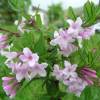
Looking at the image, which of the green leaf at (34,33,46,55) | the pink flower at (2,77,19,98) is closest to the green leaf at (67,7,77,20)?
the green leaf at (34,33,46,55)

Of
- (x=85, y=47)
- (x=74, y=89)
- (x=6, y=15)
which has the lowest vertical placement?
(x=74, y=89)

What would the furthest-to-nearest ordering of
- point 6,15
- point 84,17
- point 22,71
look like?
1. point 6,15
2. point 84,17
3. point 22,71

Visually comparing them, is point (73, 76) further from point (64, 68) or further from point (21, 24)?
point (21, 24)

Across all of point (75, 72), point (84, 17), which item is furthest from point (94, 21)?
point (75, 72)

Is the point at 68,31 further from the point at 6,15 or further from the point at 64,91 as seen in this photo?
the point at 6,15

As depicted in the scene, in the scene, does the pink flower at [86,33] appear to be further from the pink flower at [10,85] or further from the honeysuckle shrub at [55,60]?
the pink flower at [10,85]

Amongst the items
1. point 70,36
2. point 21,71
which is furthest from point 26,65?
point 70,36

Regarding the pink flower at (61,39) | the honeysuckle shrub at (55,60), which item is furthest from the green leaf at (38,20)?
the pink flower at (61,39)
